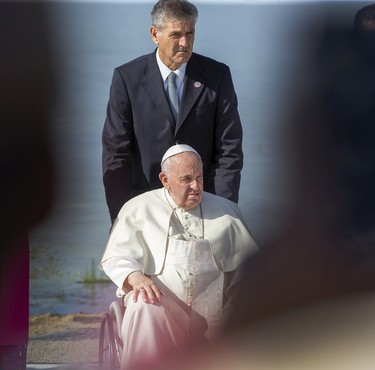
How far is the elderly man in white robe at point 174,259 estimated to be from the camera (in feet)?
13.5

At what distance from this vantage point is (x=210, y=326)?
13.8ft

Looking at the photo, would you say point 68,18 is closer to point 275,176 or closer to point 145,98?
point 145,98

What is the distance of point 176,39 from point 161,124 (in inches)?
12.4

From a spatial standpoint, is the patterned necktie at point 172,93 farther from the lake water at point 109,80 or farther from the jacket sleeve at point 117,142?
the lake water at point 109,80

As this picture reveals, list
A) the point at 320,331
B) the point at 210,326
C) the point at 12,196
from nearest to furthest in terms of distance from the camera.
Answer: the point at 210,326 → the point at 12,196 → the point at 320,331

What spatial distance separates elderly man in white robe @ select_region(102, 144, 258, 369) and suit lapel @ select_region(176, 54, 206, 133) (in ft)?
0.79

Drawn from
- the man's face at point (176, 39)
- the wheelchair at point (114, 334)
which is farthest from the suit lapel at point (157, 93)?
the wheelchair at point (114, 334)

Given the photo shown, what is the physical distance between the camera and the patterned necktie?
448cm

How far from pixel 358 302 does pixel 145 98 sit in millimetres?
1147

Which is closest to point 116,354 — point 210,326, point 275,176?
point 210,326

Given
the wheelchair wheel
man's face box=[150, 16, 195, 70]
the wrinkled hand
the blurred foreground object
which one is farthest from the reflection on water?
man's face box=[150, 16, 195, 70]

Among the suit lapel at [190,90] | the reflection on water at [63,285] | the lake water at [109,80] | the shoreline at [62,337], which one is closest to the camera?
the suit lapel at [190,90]

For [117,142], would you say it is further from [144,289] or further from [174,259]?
[144,289]

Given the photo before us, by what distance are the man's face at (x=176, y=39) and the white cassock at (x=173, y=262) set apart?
46 cm
